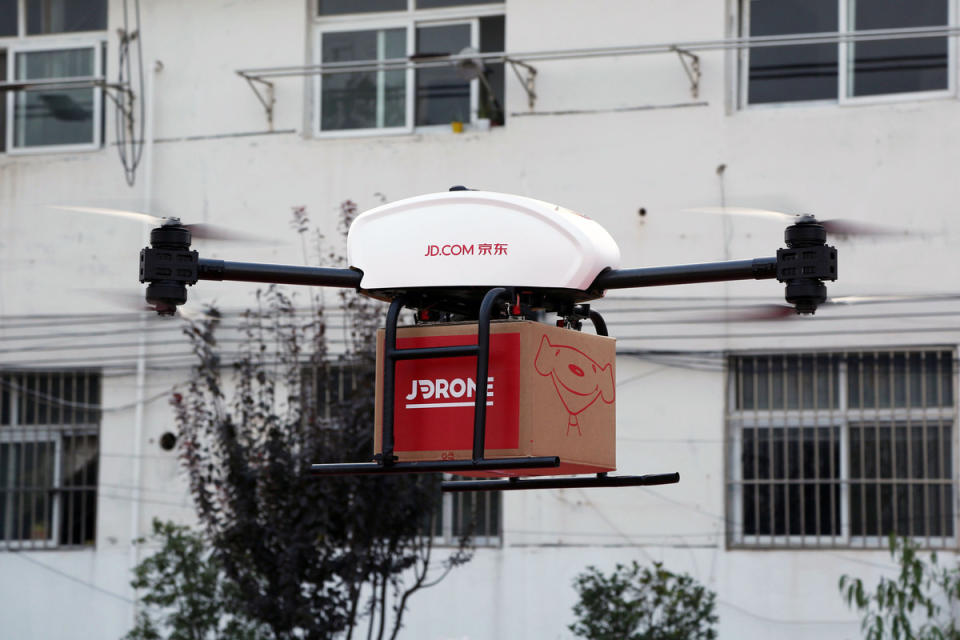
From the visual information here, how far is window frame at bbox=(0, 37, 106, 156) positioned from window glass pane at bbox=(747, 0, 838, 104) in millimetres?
6016

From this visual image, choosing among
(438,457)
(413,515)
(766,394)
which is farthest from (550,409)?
(766,394)

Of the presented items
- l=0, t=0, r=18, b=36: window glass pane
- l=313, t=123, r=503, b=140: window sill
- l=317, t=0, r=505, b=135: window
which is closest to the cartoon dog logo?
l=313, t=123, r=503, b=140: window sill

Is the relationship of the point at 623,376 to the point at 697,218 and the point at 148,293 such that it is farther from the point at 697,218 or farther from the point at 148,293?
the point at 148,293

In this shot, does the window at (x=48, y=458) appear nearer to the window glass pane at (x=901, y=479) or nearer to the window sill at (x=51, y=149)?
the window sill at (x=51, y=149)

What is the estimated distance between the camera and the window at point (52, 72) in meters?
14.5

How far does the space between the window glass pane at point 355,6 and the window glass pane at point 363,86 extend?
200 millimetres

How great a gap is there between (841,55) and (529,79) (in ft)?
8.44

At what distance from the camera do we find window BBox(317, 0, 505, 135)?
13.5m

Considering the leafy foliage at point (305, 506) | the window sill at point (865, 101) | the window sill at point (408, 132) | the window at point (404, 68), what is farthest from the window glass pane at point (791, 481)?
the window at point (404, 68)

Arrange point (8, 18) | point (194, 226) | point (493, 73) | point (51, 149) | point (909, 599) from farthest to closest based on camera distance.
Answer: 1. point (8, 18)
2. point (51, 149)
3. point (493, 73)
4. point (909, 599)
5. point (194, 226)

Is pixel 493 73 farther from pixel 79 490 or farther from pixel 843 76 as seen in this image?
pixel 79 490

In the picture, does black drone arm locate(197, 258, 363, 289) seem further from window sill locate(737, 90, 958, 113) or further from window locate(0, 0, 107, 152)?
window locate(0, 0, 107, 152)

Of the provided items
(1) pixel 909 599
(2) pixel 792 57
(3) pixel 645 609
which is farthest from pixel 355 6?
(1) pixel 909 599

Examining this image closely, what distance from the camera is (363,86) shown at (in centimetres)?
1376
